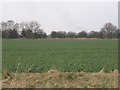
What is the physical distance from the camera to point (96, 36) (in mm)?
100438

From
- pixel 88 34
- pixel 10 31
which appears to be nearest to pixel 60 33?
pixel 88 34

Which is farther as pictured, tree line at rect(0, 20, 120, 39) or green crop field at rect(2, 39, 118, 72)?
tree line at rect(0, 20, 120, 39)

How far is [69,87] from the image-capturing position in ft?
19.2

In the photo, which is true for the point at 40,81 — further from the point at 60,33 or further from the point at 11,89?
the point at 60,33

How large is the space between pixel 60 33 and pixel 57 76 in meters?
96.9

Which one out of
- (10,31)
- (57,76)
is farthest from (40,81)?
(10,31)

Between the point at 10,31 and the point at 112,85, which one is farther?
the point at 10,31

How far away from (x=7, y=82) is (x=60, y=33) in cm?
9736

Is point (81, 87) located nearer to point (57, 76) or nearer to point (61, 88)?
point (61, 88)

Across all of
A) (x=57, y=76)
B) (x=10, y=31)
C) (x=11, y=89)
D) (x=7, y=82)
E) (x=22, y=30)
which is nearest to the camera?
(x=11, y=89)

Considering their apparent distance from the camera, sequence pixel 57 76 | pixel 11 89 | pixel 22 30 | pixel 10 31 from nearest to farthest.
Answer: pixel 11 89, pixel 57 76, pixel 10 31, pixel 22 30

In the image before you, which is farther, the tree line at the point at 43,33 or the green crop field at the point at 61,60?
the tree line at the point at 43,33

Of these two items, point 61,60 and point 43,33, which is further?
point 43,33

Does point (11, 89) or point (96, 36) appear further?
point (96, 36)
